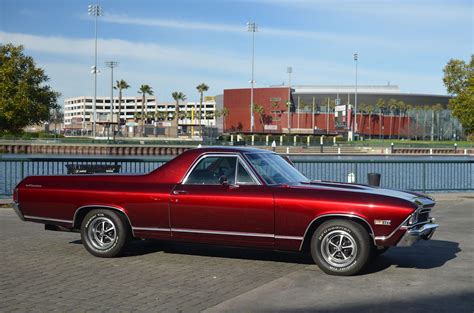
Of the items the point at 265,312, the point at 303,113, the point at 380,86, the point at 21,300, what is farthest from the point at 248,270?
the point at 380,86

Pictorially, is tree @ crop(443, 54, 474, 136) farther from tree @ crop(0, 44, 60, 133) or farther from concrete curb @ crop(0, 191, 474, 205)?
tree @ crop(0, 44, 60, 133)

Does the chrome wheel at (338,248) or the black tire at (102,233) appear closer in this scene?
the chrome wheel at (338,248)

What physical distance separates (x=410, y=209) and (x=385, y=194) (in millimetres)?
434

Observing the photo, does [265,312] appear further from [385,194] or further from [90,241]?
[90,241]

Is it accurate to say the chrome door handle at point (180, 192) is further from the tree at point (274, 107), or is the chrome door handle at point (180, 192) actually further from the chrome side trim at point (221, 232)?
the tree at point (274, 107)

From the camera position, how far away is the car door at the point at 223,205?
7480mm

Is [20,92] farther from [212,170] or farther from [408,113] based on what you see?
[408,113]

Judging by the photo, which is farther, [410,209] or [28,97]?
[28,97]

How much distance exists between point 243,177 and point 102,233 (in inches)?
85.0

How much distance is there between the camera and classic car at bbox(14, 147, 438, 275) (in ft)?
23.6

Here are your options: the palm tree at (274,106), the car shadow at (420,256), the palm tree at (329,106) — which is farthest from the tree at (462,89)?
the palm tree at (274,106)

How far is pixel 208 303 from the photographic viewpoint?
237 inches

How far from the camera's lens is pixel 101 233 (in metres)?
8.30

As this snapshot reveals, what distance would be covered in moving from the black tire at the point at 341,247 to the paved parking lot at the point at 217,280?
0.48 ft
